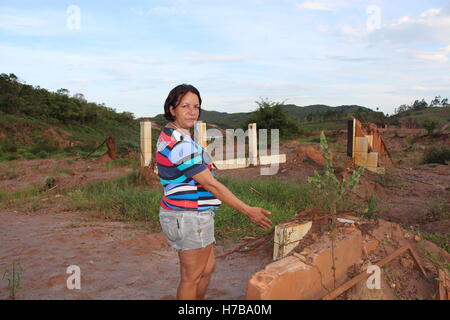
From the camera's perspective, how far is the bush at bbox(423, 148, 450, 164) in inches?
488

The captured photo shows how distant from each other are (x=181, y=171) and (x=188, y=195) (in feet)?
0.46

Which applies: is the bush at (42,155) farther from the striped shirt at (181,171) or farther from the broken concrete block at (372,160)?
the striped shirt at (181,171)

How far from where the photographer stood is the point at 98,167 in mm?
11242

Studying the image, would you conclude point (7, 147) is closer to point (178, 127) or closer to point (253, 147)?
point (253, 147)

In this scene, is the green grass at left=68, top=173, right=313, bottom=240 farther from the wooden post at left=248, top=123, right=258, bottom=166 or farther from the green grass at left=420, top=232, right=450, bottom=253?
the wooden post at left=248, top=123, right=258, bottom=166

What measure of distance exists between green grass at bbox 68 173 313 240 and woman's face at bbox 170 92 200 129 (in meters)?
2.76

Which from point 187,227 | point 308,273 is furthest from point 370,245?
point 187,227

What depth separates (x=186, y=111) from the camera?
90.3 inches

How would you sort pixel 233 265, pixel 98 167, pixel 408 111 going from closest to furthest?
pixel 233 265, pixel 98 167, pixel 408 111

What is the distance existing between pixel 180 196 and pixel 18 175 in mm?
9794

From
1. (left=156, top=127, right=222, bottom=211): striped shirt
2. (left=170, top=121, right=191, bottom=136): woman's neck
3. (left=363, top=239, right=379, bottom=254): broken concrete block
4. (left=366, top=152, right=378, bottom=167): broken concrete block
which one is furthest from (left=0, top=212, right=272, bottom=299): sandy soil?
(left=366, top=152, right=378, bottom=167): broken concrete block
